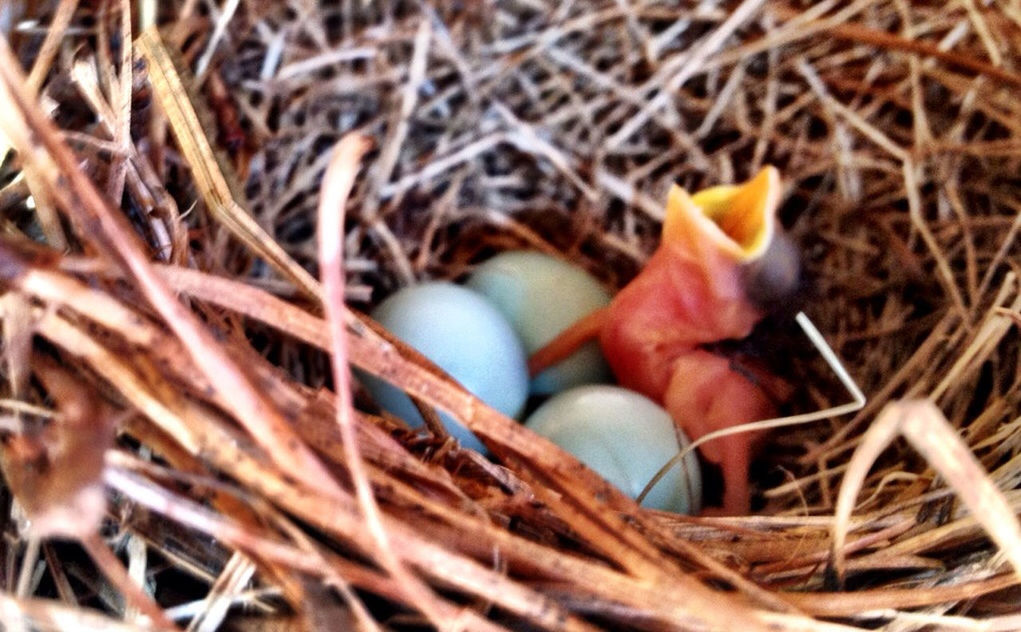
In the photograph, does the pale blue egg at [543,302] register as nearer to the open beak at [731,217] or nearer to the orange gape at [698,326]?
the orange gape at [698,326]

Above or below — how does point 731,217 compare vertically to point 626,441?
above

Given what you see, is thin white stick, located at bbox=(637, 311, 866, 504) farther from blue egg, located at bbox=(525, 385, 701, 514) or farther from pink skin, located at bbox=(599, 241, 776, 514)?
pink skin, located at bbox=(599, 241, 776, 514)

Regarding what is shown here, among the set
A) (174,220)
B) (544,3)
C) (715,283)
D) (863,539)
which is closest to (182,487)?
(174,220)

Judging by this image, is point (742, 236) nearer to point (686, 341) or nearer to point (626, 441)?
point (686, 341)

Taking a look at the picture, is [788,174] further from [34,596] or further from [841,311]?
[34,596]

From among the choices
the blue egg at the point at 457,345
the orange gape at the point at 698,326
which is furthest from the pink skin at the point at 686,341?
the blue egg at the point at 457,345

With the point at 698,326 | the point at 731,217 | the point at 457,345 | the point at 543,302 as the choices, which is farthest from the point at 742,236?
the point at 457,345

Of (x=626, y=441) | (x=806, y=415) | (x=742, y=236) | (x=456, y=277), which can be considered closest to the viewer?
(x=806, y=415)
